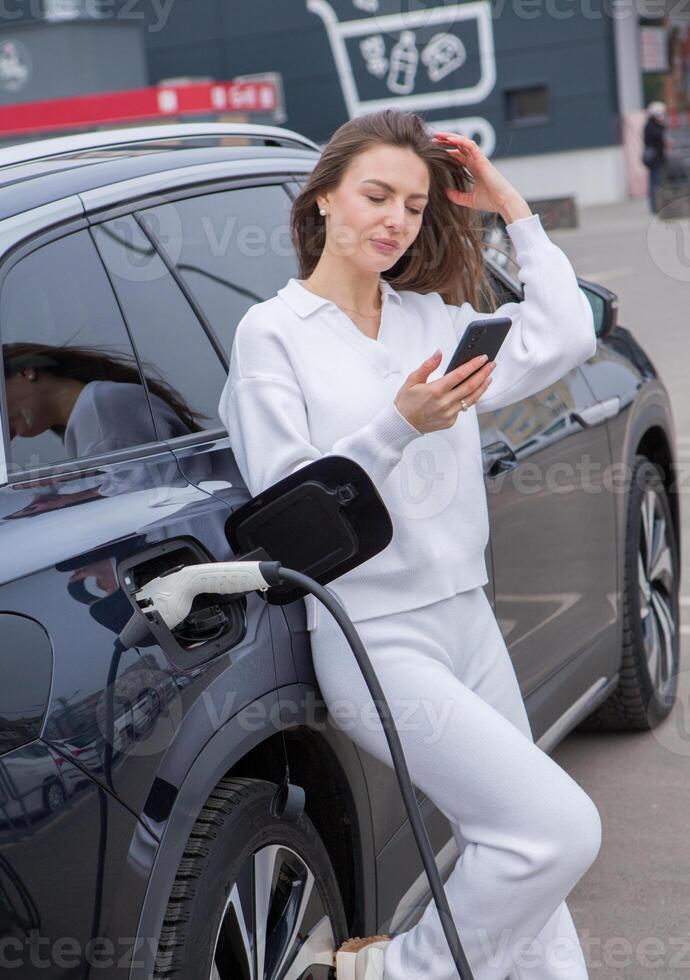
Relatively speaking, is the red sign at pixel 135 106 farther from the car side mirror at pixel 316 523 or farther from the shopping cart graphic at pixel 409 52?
the car side mirror at pixel 316 523

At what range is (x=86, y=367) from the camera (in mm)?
2432

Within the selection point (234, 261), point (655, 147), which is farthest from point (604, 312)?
point (655, 147)

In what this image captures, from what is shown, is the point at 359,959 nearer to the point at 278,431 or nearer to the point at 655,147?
the point at 278,431

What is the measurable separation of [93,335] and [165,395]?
0.20 metres

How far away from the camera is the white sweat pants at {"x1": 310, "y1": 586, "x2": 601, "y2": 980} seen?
242 cm

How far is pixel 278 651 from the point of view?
2.45 meters

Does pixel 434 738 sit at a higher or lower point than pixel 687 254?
higher

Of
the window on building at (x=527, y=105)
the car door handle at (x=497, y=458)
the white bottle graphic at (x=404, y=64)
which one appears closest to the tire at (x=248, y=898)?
the car door handle at (x=497, y=458)

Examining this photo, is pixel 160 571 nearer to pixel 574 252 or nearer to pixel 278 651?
pixel 278 651

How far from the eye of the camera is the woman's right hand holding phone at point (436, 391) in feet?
7.58

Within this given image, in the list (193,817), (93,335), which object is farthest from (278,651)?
(93,335)

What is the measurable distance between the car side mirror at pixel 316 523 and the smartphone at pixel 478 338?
0.24 m

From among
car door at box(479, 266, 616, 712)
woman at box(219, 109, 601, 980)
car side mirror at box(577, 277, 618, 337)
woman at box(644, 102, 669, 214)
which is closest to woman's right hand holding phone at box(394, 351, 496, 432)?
woman at box(219, 109, 601, 980)

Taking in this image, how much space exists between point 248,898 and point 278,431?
771mm
